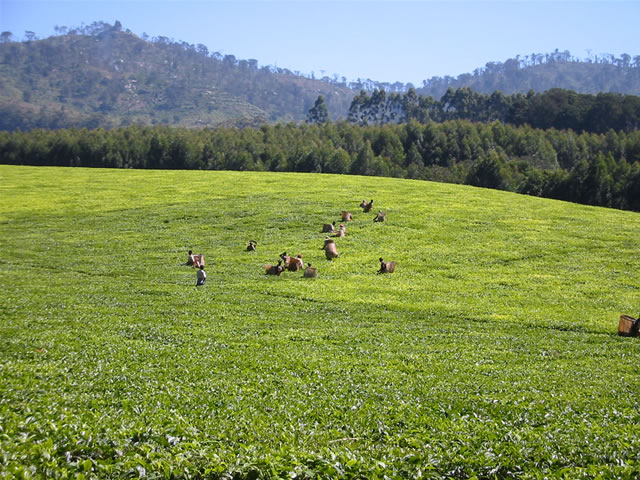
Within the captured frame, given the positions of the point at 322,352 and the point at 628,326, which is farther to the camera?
the point at 628,326

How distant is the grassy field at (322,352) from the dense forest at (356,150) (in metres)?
67.3

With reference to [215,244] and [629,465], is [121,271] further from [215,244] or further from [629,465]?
[629,465]

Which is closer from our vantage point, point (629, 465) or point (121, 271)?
point (629, 465)

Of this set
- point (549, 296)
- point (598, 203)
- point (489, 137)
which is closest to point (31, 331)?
point (549, 296)

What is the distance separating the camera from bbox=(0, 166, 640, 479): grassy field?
11.8 m

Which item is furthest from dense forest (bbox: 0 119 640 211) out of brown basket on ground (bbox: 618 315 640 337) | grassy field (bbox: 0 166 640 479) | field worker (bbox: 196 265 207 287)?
field worker (bbox: 196 265 207 287)

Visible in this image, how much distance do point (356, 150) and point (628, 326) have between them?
12311 cm

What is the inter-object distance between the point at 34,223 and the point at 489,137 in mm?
114282

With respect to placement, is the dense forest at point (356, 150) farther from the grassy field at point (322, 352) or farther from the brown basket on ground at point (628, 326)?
the brown basket on ground at point (628, 326)

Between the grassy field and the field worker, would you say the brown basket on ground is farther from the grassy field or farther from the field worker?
the field worker

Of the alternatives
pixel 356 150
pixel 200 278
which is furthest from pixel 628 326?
pixel 356 150

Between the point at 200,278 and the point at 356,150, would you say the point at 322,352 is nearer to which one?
the point at 200,278

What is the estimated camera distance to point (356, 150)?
144125 millimetres

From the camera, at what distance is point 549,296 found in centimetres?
3105
